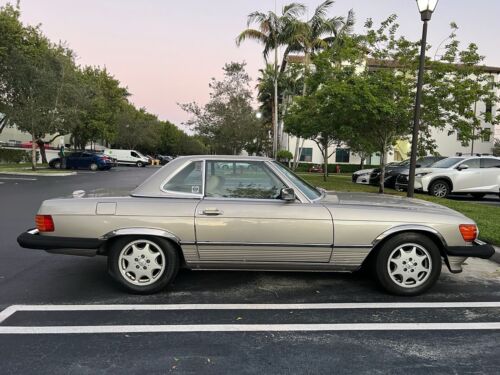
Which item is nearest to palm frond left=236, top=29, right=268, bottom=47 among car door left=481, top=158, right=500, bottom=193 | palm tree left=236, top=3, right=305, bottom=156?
palm tree left=236, top=3, right=305, bottom=156

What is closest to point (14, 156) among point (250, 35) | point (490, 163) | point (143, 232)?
point (250, 35)

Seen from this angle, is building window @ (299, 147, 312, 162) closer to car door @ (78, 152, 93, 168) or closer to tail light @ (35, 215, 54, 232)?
car door @ (78, 152, 93, 168)

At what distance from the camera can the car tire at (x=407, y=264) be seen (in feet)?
14.0

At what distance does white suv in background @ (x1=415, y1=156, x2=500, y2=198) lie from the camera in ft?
47.7

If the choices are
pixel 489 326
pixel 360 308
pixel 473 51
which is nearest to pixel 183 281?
pixel 360 308

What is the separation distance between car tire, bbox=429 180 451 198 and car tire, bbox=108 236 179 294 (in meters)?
12.5

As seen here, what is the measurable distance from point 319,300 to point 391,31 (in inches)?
478

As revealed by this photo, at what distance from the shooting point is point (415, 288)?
172 inches

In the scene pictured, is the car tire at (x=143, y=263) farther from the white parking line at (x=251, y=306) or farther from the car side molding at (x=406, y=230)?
the car side molding at (x=406, y=230)

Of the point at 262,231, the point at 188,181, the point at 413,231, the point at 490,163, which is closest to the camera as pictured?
the point at 262,231

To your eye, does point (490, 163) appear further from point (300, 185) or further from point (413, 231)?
point (300, 185)

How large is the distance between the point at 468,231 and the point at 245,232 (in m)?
2.28

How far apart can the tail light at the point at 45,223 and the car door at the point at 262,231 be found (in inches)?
59.3

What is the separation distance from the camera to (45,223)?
4.34m
